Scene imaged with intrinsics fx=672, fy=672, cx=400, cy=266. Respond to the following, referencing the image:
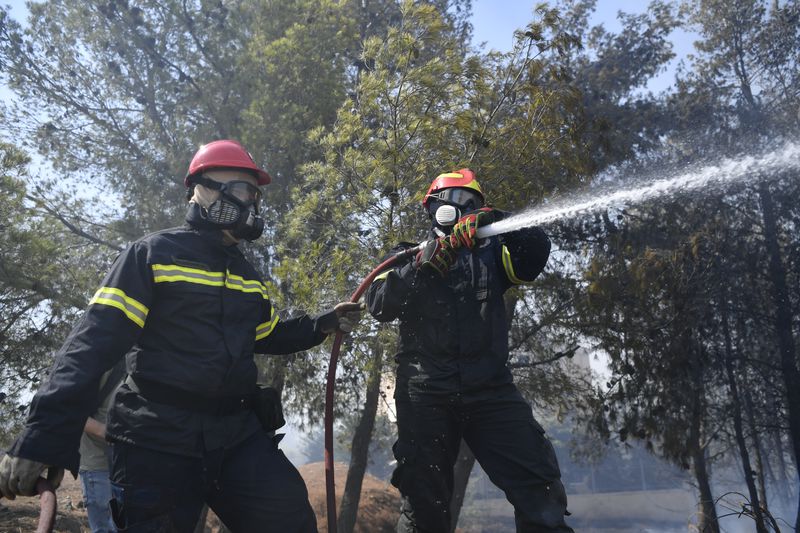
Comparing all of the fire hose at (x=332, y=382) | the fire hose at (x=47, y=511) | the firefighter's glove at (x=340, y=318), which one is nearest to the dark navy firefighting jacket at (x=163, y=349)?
the fire hose at (x=47, y=511)

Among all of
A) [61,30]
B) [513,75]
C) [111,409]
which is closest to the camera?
[111,409]

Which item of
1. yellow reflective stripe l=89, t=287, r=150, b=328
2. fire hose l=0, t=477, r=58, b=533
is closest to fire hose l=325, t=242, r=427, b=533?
yellow reflective stripe l=89, t=287, r=150, b=328

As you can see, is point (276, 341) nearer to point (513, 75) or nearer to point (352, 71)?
point (513, 75)

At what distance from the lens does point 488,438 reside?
133 inches

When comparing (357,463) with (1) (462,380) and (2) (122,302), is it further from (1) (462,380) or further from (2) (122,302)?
(2) (122,302)

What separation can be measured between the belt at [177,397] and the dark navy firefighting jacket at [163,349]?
14mm

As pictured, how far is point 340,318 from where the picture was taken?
3.63 meters

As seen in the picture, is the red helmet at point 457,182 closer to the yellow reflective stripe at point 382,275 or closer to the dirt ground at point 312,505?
the yellow reflective stripe at point 382,275

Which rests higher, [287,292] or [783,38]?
[783,38]

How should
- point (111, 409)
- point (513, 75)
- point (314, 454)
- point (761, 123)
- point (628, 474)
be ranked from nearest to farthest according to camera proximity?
point (111, 409) < point (513, 75) < point (761, 123) < point (628, 474) < point (314, 454)

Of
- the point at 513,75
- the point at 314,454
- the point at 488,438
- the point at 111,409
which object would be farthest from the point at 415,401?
the point at 314,454

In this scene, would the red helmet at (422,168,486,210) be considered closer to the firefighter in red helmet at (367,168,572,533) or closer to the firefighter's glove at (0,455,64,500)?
the firefighter in red helmet at (367,168,572,533)

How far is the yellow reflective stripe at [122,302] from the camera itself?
2.70m

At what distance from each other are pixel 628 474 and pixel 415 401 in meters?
46.6
